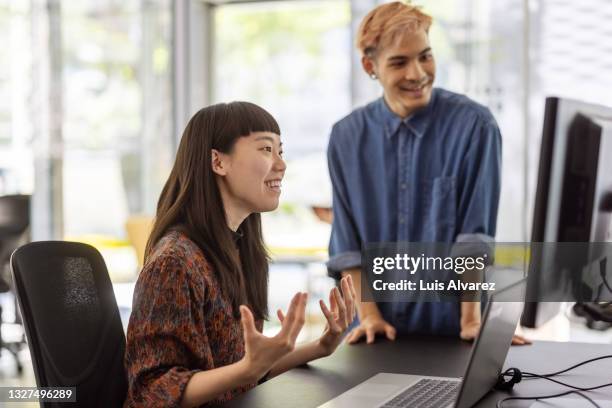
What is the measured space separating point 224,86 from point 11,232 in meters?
2.48

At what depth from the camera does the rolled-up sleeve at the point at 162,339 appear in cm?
130

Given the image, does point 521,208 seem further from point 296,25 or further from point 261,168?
point 261,168

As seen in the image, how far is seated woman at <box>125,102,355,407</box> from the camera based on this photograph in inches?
50.8

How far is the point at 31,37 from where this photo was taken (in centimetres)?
481

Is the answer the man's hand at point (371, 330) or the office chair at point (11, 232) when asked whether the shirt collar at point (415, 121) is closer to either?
the man's hand at point (371, 330)

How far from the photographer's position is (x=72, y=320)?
4.71 ft

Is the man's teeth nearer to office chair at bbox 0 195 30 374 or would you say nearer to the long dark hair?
the long dark hair

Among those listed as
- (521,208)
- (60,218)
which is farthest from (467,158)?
(60,218)

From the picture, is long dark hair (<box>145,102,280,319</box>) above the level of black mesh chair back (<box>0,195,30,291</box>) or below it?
above

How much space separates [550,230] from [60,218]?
13.8 ft

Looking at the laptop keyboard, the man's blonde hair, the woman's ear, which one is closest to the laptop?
the laptop keyboard

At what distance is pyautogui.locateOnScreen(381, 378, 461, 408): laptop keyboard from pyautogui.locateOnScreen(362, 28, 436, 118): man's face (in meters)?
0.83

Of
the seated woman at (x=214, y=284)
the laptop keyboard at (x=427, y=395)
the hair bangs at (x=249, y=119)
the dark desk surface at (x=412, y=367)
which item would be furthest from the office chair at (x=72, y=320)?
the laptop keyboard at (x=427, y=395)

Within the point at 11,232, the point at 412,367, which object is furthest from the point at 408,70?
the point at 11,232
